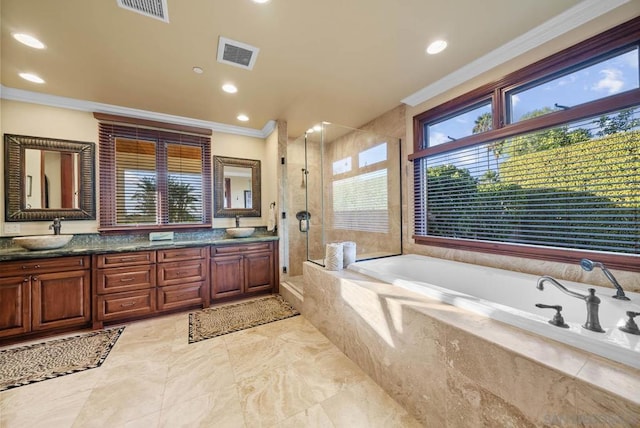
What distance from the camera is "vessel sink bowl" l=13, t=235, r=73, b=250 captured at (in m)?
2.24

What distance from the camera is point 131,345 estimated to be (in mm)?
2141

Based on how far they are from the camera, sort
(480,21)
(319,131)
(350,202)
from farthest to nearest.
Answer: (350,202)
(319,131)
(480,21)

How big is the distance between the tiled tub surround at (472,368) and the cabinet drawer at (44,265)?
2.73 meters

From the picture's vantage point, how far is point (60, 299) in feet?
7.45

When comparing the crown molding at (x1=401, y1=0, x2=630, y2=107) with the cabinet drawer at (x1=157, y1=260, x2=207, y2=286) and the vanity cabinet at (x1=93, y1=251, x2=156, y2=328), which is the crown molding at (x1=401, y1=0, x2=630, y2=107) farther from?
the vanity cabinet at (x1=93, y1=251, x2=156, y2=328)

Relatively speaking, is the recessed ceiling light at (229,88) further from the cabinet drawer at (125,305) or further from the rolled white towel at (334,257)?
the cabinet drawer at (125,305)

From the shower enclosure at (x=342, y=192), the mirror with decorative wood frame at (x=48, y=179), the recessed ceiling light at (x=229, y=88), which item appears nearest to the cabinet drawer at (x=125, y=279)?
the mirror with decorative wood frame at (x=48, y=179)

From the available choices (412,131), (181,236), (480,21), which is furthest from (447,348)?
(181,236)

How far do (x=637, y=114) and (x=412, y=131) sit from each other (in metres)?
1.68

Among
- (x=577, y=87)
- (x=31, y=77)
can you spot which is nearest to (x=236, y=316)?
(x=31, y=77)

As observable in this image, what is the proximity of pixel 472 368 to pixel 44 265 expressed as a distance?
3.57 meters

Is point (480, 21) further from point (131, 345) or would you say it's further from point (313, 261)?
point (131, 345)

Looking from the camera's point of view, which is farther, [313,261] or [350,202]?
[350,202]

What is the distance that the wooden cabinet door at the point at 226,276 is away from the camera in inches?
118
